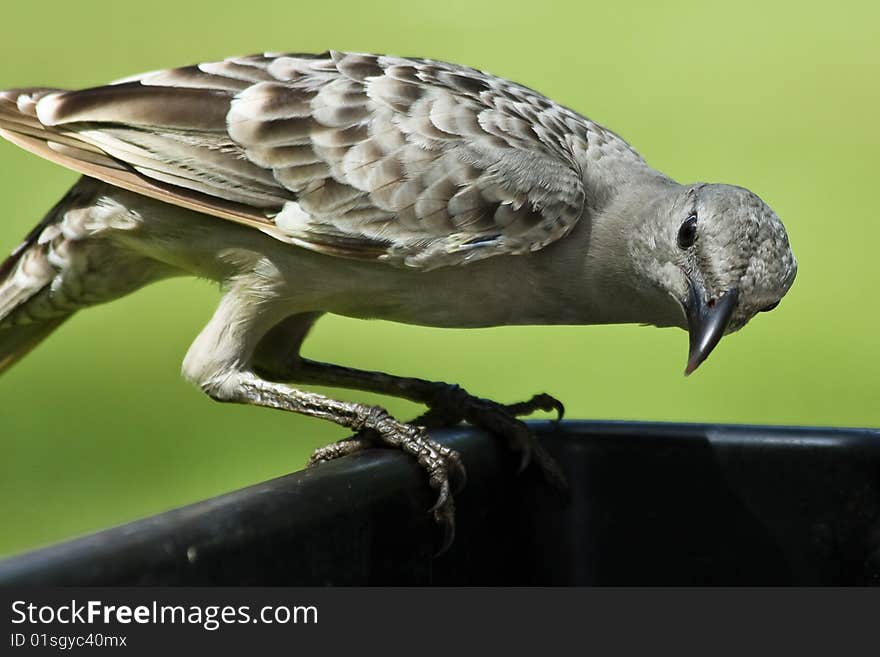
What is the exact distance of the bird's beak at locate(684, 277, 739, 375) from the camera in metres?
4.26

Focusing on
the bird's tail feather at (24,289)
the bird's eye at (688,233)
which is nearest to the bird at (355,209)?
the bird's eye at (688,233)

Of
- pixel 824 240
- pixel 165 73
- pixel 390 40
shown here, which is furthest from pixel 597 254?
pixel 390 40

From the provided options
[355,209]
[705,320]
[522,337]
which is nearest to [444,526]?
[705,320]

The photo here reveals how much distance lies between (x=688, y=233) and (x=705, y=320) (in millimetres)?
396

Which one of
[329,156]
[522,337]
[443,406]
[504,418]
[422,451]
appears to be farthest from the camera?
[522,337]

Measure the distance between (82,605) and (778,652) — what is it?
1.49m

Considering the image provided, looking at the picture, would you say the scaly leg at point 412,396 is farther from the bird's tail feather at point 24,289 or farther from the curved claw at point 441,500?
the bird's tail feather at point 24,289

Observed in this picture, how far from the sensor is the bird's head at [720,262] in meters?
4.37

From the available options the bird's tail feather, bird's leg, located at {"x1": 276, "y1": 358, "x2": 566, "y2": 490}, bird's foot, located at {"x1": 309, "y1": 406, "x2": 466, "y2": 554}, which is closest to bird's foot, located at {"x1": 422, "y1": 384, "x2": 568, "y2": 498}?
bird's leg, located at {"x1": 276, "y1": 358, "x2": 566, "y2": 490}

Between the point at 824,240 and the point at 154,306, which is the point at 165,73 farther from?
the point at 824,240

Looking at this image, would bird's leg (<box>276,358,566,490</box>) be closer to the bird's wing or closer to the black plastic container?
the black plastic container

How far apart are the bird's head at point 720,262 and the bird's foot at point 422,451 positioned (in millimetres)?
873

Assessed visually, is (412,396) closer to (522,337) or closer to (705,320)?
(705,320)

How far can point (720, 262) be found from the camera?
442cm
